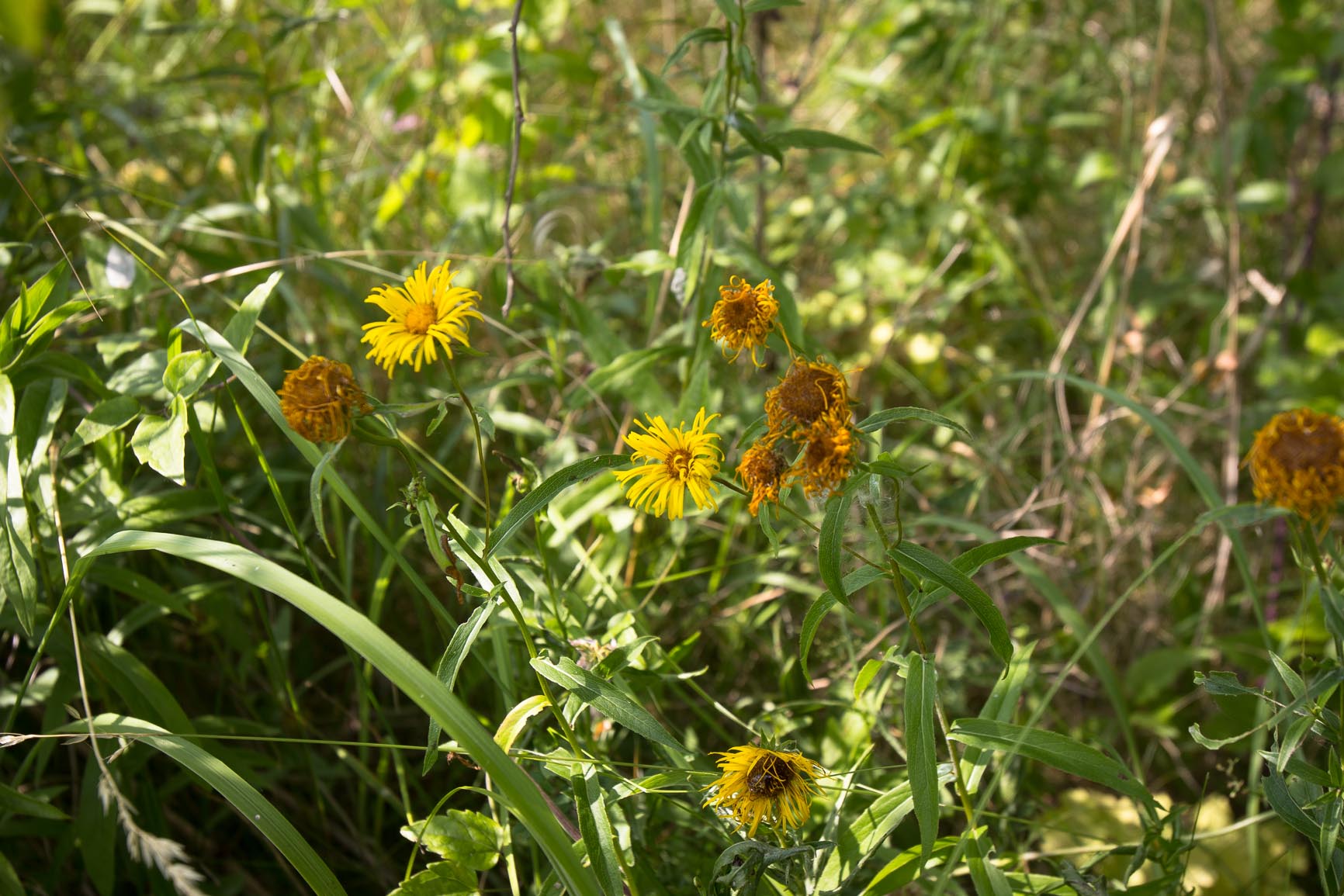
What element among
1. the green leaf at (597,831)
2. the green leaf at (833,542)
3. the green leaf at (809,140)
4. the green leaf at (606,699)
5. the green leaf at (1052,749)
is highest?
the green leaf at (809,140)

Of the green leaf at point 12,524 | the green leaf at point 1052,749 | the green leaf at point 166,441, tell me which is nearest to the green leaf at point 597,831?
the green leaf at point 1052,749

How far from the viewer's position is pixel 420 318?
3.45ft

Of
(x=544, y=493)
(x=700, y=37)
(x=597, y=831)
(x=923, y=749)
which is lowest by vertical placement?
(x=597, y=831)

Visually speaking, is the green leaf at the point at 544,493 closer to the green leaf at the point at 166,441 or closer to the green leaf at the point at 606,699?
the green leaf at the point at 606,699

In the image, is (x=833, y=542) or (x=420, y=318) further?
(x=420, y=318)

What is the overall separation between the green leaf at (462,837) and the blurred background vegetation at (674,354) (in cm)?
5

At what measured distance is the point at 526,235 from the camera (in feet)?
7.85

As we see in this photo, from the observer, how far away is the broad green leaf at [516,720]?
1.07 metres

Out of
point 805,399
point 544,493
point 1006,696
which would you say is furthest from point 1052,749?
point 544,493

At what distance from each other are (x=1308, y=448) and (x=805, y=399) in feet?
1.57

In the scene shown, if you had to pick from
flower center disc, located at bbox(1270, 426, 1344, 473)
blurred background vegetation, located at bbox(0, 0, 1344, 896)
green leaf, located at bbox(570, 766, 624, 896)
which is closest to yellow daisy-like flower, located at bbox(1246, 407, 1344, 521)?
flower center disc, located at bbox(1270, 426, 1344, 473)

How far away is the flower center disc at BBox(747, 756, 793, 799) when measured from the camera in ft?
3.33

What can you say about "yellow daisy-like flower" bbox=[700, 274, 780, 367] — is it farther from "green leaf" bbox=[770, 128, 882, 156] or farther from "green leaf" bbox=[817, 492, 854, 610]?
"green leaf" bbox=[770, 128, 882, 156]

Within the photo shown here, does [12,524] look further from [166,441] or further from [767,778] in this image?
[767,778]
